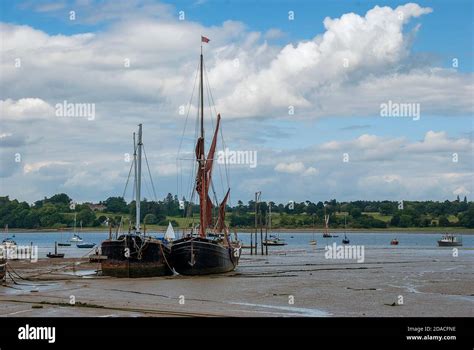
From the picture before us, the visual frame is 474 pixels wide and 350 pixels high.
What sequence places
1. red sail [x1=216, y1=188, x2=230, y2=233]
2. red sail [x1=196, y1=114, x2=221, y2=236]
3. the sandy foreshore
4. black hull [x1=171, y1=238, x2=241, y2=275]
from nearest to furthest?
the sandy foreshore
black hull [x1=171, y1=238, x2=241, y2=275]
red sail [x1=196, y1=114, x2=221, y2=236]
red sail [x1=216, y1=188, x2=230, y2=233]

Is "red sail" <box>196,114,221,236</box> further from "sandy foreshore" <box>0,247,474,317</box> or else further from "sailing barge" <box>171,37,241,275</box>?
"sandy foreshore" <box>0,247,474,317</box>

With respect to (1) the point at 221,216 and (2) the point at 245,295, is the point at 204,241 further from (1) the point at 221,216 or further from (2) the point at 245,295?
(2) the point at 245,295

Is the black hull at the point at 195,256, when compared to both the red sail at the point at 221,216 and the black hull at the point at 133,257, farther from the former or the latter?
the red sail at the point at 221,216

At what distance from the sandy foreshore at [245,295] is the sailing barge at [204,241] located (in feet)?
4.64

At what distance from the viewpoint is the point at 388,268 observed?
7262 centimetres

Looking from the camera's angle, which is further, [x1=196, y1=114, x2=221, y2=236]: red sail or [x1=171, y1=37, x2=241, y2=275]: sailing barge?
[x1=196, y1=114, x2=221, y2=236]: red sail

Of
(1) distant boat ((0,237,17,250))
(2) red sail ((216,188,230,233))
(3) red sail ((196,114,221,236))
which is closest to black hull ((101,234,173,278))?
(3) red sail ((196,114,221,236))

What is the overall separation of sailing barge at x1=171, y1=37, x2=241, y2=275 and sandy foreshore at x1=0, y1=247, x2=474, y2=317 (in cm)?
141

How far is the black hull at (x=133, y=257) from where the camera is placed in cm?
5331

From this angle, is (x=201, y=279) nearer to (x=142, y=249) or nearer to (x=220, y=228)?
(x=142, y=249)

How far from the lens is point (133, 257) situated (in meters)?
53.9

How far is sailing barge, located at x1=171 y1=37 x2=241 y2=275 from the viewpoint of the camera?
56125 millimetres

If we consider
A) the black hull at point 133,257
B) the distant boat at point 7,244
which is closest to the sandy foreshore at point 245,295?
the black hull at point 133,257
